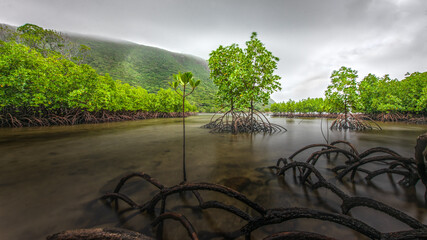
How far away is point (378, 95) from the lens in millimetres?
21578

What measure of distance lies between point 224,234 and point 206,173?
1677 mm

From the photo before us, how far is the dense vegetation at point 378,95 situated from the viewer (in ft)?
34.8

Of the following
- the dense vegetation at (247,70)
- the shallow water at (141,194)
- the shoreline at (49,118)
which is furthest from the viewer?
the shoreline at (49,118)

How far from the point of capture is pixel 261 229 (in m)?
1.48

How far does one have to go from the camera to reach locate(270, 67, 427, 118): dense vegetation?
34.8ft

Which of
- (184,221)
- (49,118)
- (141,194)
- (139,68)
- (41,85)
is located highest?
(139,68)

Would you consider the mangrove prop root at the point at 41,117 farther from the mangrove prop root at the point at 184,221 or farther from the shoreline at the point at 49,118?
the mangrove prop root at the point at 184,221

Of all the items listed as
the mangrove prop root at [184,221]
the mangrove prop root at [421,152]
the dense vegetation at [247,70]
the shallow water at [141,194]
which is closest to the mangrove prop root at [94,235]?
the mangrove prop root at [184,221]

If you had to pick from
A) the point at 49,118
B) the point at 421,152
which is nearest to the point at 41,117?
the point at 49,118

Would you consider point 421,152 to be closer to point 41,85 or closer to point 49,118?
point 41,85

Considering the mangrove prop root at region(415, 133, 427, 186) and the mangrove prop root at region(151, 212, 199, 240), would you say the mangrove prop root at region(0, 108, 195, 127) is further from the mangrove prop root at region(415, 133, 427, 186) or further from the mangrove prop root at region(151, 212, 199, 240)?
the mangrove prop root at region(415, 133, 427, 186)

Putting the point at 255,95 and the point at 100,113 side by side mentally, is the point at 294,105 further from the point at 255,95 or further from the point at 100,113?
the point at 100,113

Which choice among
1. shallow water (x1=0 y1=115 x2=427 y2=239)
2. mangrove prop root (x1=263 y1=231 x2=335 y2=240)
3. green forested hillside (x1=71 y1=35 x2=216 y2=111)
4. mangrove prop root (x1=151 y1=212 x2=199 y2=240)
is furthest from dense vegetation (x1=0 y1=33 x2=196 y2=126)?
green forested hillside (x1=71 y1=35 x2=216 y2=111)

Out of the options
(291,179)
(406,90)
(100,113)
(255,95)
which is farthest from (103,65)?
(406,90)
